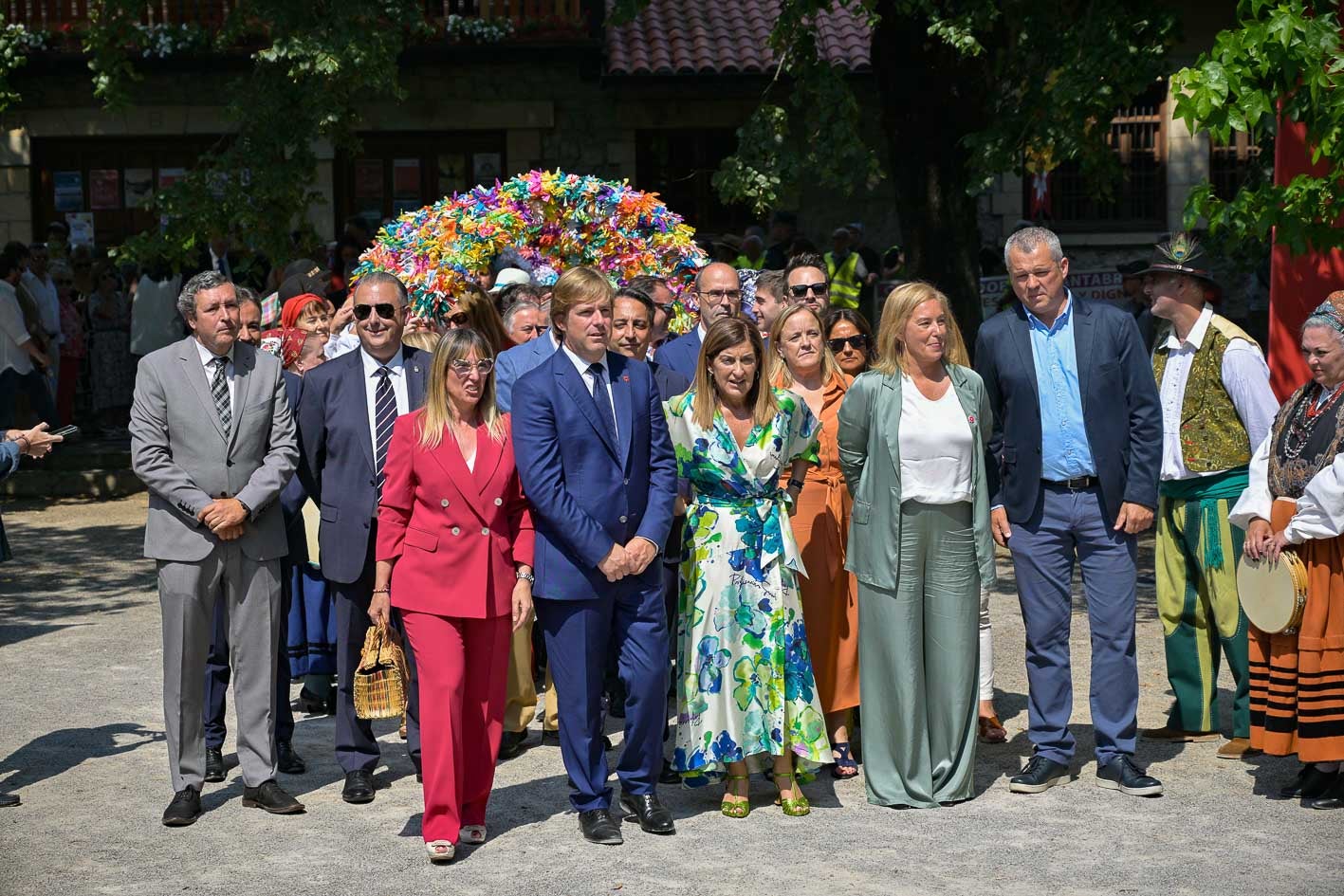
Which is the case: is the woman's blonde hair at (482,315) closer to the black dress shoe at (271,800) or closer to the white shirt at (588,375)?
the white shirt at (588,375)

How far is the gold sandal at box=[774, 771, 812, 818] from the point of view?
6.75 m

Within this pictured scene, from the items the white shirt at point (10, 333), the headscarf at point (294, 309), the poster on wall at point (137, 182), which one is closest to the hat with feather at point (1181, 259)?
the headscarf at point (294, 309)

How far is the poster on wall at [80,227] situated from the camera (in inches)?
904

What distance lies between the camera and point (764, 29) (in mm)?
22906

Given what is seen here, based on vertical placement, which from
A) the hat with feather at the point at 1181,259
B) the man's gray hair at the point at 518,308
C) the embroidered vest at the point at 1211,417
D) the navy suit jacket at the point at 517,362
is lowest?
the embroidered vest at the point at 1211,417

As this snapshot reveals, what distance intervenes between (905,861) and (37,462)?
42.0 ft

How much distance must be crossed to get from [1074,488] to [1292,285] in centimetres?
379

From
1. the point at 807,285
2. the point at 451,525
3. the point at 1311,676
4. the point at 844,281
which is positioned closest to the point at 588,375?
the point at 451,525

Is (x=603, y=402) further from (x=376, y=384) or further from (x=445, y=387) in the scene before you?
(x=376, y=384)

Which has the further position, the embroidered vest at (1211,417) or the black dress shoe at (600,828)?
the embroidered vest at (1211,417)

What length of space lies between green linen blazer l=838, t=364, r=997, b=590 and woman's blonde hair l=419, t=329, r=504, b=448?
150cm

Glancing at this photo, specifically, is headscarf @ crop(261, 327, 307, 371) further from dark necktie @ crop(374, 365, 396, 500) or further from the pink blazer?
the pink blazer

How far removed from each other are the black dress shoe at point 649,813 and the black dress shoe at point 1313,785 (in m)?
2.47

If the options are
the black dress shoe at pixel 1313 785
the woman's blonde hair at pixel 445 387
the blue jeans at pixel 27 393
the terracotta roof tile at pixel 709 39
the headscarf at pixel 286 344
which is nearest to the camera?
the woman's blonde hair at pixel 445 387
